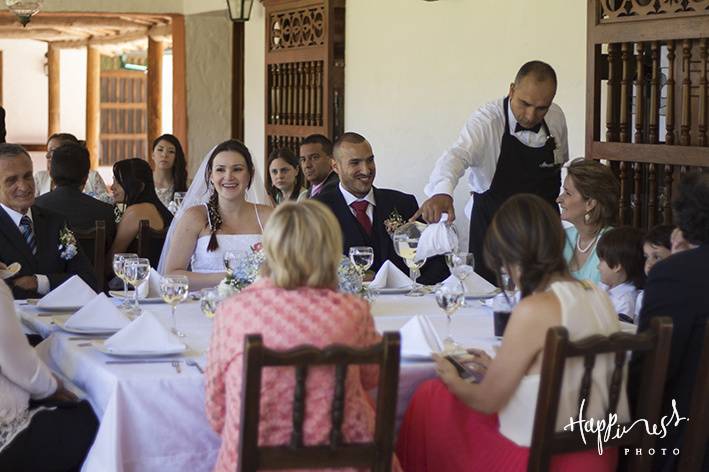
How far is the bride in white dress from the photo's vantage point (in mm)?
5262

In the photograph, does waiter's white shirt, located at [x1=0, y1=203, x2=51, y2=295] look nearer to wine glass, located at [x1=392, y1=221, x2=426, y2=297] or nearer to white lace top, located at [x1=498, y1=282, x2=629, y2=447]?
wine glass, located at [x1=392, y1=221, x2=426, y2=297]

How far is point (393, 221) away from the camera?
562cm

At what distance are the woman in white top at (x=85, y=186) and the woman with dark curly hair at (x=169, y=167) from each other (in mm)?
396

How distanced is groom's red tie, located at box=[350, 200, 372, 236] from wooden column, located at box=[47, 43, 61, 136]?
12776 millimetres

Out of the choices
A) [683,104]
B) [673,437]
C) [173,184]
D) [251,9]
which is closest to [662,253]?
[673,437]

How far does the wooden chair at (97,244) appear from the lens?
18.7 feet

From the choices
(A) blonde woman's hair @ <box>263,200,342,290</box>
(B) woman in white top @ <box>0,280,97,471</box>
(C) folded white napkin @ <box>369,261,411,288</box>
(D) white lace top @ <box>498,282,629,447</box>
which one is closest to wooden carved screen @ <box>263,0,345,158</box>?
(C) folded white napkin @ <box>369,261,411,288</box>

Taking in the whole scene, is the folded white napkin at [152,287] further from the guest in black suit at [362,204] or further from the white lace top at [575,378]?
the white lace top at [575,378]

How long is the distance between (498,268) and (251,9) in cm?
775

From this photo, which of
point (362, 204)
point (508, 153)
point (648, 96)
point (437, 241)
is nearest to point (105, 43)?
point (508, 153)

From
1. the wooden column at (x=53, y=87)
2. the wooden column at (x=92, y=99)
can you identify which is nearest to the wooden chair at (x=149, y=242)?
the wooden column at (x=92, y=99)

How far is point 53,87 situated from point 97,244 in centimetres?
1284

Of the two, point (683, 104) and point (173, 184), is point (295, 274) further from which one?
point (173, 184)

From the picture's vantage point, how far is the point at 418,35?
8.15 m
